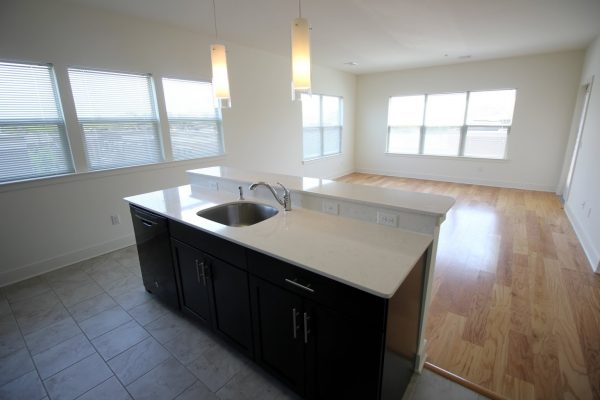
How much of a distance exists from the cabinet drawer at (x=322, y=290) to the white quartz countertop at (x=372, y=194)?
646 millimetres

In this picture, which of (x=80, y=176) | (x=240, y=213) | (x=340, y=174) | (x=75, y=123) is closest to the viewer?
(x=240, y=213)

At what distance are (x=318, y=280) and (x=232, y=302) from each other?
72 centimetres

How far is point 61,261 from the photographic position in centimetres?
305

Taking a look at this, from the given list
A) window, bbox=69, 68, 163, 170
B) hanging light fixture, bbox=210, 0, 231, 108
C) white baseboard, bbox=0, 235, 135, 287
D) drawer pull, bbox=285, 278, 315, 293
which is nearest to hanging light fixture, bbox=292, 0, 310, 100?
hanging light fixture, bbox=210, 0, 231, 108

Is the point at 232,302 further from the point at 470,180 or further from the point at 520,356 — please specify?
the point at 470,180

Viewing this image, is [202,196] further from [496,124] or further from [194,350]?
[496,124]

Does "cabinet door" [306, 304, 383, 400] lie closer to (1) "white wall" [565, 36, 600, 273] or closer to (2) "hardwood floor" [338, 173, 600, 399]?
(2) "hardwood floor" [338, 173, 600, 399]

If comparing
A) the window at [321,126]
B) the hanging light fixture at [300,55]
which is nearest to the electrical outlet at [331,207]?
the hanging light fixture at [300,55]

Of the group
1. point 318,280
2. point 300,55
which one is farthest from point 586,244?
point 300,55

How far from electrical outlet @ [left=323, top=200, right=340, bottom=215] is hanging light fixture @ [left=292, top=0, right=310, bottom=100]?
0.74m

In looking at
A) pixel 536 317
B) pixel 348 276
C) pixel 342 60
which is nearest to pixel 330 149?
pixel 342 60

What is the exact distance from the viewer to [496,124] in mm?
6070

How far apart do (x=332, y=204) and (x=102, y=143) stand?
2.86 meters

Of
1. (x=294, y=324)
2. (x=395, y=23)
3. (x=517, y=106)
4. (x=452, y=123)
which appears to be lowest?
(x=294, y=324)
